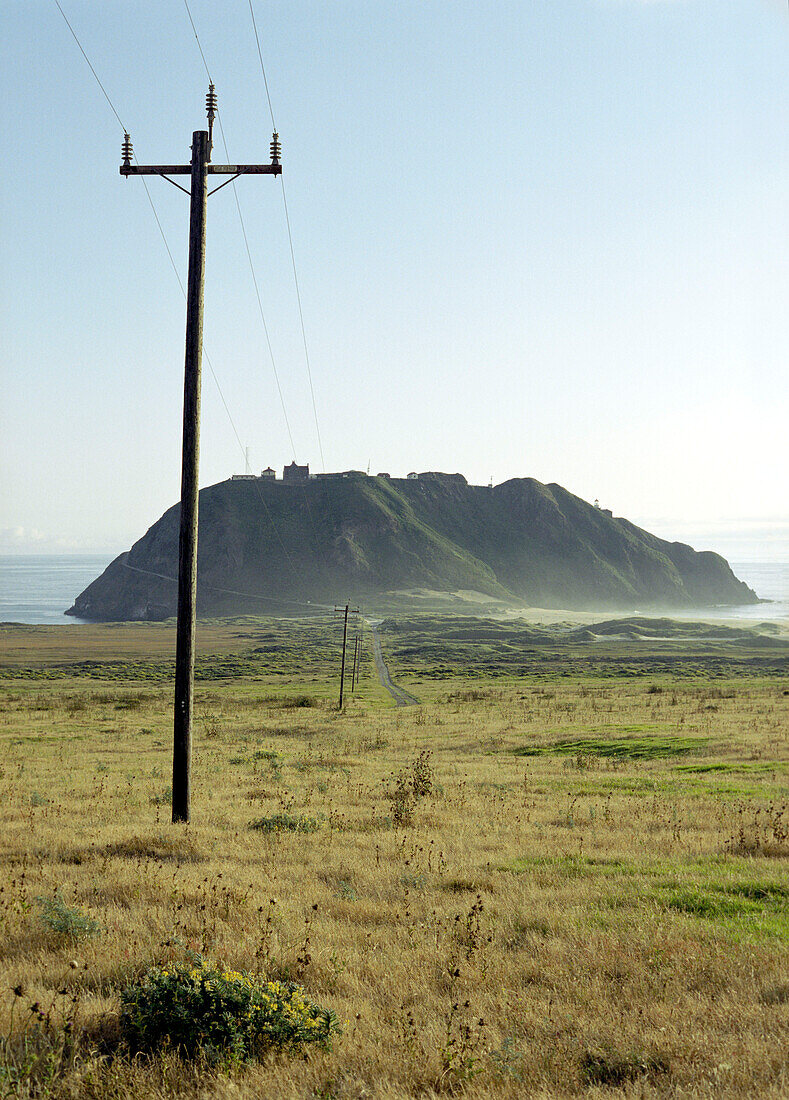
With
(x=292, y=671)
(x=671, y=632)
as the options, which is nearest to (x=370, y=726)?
(x=292, y=671)

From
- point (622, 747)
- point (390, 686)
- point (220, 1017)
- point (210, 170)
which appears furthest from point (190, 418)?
point (390, 686)

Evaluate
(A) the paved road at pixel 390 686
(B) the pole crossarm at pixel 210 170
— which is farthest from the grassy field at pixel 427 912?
(A) the paved road at pixel 390 686

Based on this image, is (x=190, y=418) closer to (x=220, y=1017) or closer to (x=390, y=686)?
(x=220, y=1017)

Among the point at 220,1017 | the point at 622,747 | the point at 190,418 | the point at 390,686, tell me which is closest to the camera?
the point at 220,1017

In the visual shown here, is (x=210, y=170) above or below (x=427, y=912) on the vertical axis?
above

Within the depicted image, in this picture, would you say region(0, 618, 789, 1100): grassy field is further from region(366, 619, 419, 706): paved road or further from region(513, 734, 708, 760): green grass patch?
region(366, 619, 419, 706): paved road

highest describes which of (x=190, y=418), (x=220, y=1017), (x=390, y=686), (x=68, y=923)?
(x=190, y=418)

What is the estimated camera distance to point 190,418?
1180cm

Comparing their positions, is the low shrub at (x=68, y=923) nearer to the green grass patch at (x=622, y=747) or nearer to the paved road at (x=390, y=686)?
the green grass patch at (x=622, y=747)

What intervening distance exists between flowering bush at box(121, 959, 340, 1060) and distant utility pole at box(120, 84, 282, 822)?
6669mm

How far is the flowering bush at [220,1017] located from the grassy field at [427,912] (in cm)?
17

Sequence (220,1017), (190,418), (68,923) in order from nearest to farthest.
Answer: (220,1017)
(68,923)
(190,418)

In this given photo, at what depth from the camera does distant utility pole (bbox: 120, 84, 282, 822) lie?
1174 centimetres

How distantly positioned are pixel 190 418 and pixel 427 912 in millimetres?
8310
